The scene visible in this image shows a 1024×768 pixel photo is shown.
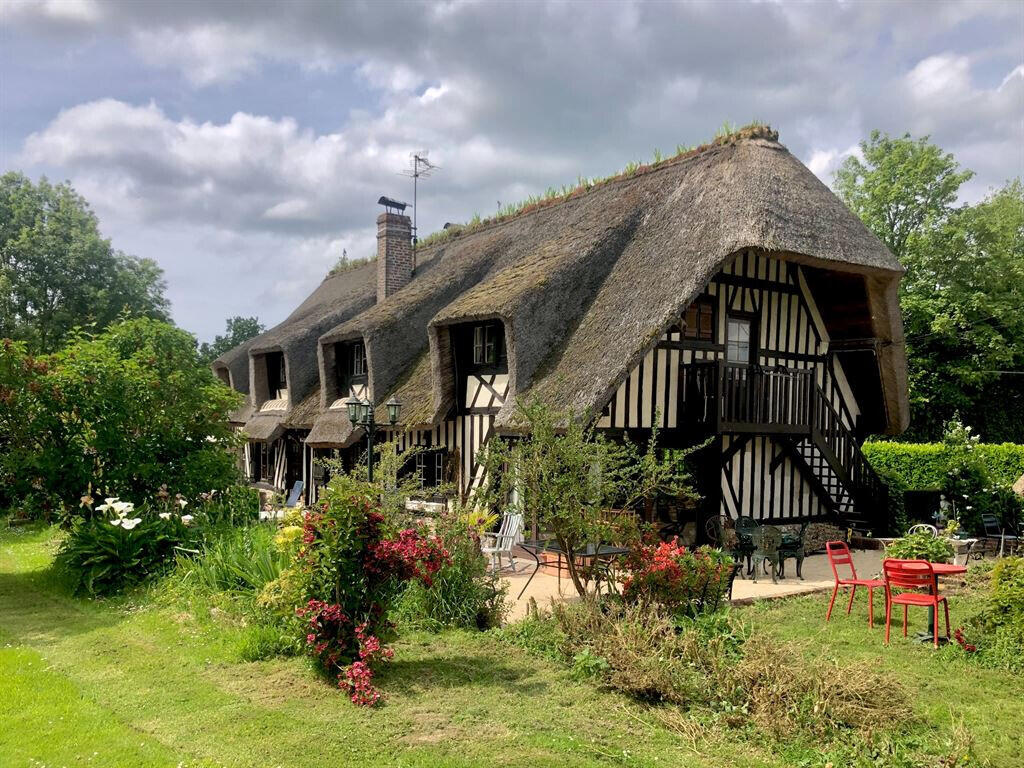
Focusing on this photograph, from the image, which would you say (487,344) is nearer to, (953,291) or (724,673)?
(724,673)

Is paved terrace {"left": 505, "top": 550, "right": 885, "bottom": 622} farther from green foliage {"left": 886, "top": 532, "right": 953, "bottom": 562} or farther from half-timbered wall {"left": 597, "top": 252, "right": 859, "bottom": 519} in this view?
half-timbered wall {"left": 597, "top": 252, "right": 859, "bottom": 519}

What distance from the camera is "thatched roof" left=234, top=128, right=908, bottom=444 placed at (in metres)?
11.5

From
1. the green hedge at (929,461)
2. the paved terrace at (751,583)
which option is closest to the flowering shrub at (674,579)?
the paved terrace at (751,583)

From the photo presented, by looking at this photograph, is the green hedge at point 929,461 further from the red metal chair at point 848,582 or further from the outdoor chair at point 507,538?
the outdoor chair at point 507,538

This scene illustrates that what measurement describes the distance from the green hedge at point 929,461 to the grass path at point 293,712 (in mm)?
13274

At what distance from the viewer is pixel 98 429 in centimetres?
1064

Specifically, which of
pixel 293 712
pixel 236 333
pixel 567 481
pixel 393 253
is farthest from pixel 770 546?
pixel 236 333

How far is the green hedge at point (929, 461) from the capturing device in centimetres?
1614

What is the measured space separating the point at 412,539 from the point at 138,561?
16.2 ft

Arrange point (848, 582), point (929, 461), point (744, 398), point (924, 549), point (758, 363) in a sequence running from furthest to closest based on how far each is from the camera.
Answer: point (929, 461) → point (758, 363) → point (744, 398) → point (924, 549) → point (848, 582)

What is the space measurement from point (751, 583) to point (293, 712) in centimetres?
708

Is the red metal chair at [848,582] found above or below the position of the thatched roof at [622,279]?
below

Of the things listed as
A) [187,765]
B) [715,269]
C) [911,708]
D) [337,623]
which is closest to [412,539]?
[337,623]

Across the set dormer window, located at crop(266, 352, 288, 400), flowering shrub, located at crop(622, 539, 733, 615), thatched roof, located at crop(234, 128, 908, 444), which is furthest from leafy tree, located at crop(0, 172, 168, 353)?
flowering shrub, located at crop(622, 539, 733, 615)
